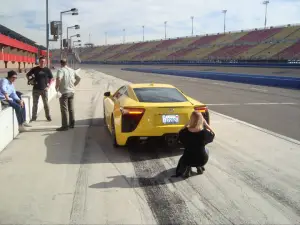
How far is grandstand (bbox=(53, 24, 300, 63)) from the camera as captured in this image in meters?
59.9

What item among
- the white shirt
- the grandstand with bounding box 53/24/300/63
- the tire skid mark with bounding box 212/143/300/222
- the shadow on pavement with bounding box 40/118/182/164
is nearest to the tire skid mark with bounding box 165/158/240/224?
the tire skid mark with bounding box 212/143/300/222

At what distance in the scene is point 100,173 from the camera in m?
4.89

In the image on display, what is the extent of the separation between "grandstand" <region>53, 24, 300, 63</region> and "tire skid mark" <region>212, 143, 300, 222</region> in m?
49.6

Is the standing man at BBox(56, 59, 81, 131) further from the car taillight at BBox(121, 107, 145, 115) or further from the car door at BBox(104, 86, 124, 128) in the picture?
the car taillight at BBox(121, 107, 145, 115)

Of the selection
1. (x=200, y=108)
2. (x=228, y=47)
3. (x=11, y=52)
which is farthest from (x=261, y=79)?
(x=228, y=47)

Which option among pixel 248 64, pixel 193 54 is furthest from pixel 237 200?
pixel 193 54

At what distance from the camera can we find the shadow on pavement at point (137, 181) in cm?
442

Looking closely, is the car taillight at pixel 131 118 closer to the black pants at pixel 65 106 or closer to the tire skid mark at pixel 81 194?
the tire skid mark at pixel 81 194

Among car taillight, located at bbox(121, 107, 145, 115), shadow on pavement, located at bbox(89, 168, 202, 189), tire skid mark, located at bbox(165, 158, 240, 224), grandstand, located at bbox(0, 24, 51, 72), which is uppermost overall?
grandstand, located at bbox(0, 24, 51, 72)

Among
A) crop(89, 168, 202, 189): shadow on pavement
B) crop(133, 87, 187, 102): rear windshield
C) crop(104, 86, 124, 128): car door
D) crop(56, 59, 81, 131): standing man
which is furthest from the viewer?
crop(56, 59, 81, 131): standing man

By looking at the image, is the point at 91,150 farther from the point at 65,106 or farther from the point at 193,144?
the point at 193,144

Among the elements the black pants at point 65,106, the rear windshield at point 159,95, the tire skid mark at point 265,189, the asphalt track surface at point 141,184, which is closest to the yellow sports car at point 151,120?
the rear windshield at point 159,95

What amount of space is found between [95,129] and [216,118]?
12.5 feet

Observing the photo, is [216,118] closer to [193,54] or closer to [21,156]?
[21,156]
